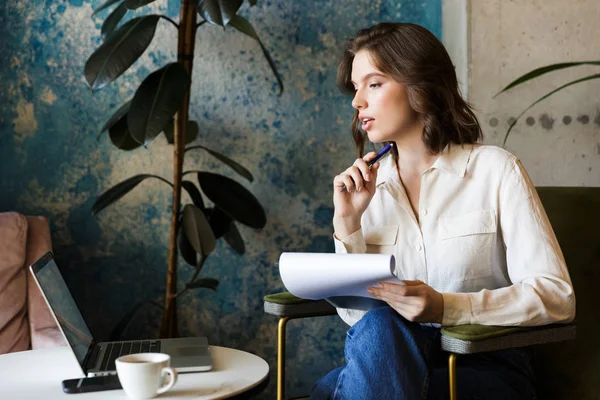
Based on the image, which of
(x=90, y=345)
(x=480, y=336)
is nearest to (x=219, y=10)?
→ (x=90, y=345)

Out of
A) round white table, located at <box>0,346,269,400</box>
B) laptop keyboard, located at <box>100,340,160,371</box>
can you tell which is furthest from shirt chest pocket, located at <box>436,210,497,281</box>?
laptop keyboard, located at <box>100,340,160,371</box>

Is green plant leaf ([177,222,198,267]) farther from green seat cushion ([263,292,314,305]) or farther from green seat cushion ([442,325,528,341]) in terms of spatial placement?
green seat cushion ([442,325,528,341])

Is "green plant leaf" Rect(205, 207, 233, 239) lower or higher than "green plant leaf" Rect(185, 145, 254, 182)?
lower

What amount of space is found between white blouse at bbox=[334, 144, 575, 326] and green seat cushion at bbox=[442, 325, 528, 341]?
83 millimetres

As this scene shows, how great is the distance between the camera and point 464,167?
1748 mm

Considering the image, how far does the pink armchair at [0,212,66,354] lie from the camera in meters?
2.10

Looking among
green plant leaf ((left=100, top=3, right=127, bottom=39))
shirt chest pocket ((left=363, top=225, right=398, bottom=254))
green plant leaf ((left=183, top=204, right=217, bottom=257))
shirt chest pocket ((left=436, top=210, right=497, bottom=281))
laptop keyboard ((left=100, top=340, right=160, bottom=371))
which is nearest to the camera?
laptop keyboard ((left=100, top=340, right=160, bottom=371))

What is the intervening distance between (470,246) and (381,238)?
0.22 metres

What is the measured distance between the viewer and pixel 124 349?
66.0 inches

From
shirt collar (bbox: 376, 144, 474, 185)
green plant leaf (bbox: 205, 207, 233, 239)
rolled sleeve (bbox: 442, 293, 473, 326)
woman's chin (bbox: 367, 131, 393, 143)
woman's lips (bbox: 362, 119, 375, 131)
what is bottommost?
rolled sleeve (bbox: 442, 293, 473, 326)

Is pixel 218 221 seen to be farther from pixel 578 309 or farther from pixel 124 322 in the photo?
pixel 578 309

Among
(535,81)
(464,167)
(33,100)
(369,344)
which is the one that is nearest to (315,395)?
(369,344)

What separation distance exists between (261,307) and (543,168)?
42.9 inches

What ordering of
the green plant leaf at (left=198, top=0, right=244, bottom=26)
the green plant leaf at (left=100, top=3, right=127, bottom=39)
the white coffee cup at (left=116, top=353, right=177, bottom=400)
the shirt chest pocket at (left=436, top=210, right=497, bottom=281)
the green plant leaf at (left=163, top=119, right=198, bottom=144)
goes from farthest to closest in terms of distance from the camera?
the green plant leaf at (left=163, top=119, right=198, bottom=144) < the green plant leaf at (left=100, top=3, right=127, bottom=39) < the green plant leaf at (left=198, top=0, right=244, bottom=26) < the shirt chest pocket at (left=436, top=210, right=497, bottom=281) < the white coffee cup at (left=116, top=353, right=177, bottom=400)
